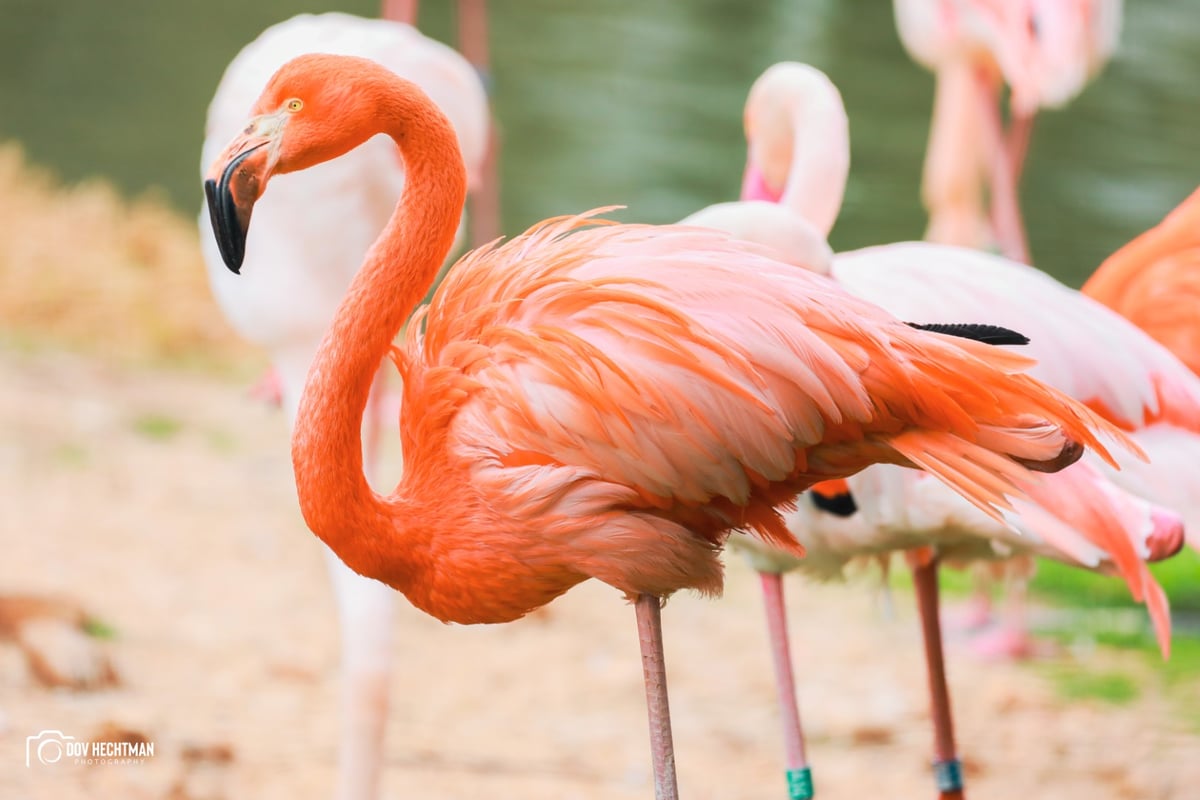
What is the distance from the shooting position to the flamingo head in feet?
6.20

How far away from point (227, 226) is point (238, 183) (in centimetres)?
6

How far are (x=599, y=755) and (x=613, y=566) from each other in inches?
61.2

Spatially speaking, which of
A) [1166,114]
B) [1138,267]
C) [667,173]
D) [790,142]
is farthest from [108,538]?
[1166,114]

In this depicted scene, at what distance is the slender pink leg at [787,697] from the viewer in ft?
8.46

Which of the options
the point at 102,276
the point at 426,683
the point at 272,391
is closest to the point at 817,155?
the point at 426,683

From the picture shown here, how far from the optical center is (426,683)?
12.3 feet

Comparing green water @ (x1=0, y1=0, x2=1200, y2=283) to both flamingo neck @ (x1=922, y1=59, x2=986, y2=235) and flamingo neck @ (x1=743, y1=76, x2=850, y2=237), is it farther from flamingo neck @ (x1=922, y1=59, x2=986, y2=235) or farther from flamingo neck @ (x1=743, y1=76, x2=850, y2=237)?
flamingo neck @ (x1=743, y1=76, x2=850, y2=237)

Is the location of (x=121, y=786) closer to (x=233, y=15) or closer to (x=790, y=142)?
(x=790, y=142)

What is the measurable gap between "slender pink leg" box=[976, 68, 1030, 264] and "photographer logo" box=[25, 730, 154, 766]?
9.58 feet

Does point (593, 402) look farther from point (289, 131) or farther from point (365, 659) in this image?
point (365, 659)

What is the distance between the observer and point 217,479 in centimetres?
477

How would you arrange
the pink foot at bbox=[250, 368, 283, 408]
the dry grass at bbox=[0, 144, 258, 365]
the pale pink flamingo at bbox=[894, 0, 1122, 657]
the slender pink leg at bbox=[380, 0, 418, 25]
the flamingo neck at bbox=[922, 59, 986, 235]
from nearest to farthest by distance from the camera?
1. the pink foot at bbox=[250, 368, 283, 408]
2. the pale pink flamingo at bbox=[894, 0, 1122, 657]
3. the slender pink leg at bbox=[380, 0, 418, 25]
4. the flamingo neck at bbox=[922, 59, 986, 235]
5. the dry grass at bbox=[0, 144, 258, 365]

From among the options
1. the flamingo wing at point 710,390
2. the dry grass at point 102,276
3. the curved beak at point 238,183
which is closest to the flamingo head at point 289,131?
the curved beak at point 238,183

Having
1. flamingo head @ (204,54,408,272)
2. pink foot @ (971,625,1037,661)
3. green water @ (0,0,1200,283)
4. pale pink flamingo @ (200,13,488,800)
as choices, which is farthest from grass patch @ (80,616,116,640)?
green water @ (0,0,1200,283)
